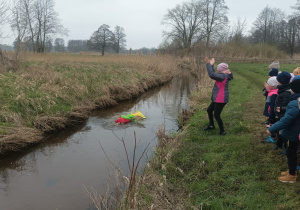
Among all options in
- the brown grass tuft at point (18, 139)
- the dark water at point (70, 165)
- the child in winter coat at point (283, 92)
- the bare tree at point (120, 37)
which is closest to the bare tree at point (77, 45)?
the bare tree at point (120, 37)

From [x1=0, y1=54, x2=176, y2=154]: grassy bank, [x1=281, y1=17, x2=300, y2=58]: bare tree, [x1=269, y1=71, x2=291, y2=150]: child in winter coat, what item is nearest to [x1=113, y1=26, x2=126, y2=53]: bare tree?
[x1=281, y1=17, x2=300, y2=58]: bare tree

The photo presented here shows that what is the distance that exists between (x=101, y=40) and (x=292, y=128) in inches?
2162

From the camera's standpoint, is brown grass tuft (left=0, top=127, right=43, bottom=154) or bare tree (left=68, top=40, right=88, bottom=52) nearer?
brown grass tuft (left=0, top=127, right=43, bottom=154)

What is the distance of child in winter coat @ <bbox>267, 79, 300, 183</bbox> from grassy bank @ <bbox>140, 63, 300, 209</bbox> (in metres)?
0.16

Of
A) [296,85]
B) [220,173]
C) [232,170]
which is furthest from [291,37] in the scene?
[220,173]

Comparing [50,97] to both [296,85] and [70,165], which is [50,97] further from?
[296,85]

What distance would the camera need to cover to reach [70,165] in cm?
545

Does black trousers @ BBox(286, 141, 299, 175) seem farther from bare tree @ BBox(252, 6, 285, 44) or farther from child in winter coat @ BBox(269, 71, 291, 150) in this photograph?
bare tree @ BBox(252, 6, 285, 44)

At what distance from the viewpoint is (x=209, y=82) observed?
13289 millimetres

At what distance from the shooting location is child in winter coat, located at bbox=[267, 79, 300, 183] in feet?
11.0

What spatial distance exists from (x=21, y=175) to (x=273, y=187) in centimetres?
480

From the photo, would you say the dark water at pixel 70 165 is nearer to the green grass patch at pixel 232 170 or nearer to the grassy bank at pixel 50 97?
the grassy bank at pixel 50 97

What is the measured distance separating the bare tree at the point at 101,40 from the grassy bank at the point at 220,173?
5172cm

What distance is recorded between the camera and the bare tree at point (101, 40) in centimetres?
5440
